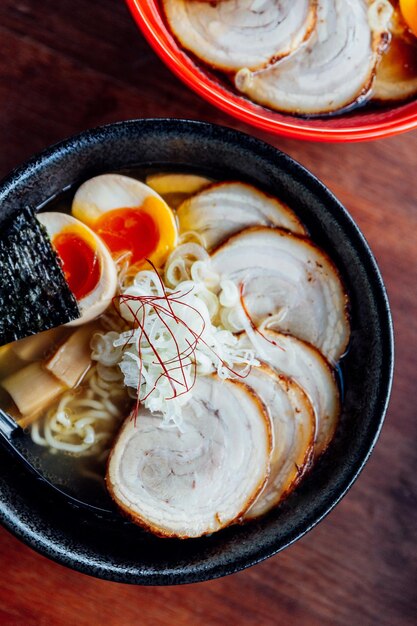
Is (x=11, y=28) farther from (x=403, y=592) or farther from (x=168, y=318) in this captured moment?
(x=403, y=592)

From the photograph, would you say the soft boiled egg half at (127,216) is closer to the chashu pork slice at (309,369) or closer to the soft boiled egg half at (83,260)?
the soft boiled egg half at (83,260)

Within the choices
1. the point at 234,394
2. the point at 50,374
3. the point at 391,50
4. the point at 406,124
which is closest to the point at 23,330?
the point at 50,374

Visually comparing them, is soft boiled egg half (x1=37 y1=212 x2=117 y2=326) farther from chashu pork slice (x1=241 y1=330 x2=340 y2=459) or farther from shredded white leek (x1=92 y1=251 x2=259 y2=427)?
chashu pork slice (x1=241 y1=330 x2=340 y2=459)

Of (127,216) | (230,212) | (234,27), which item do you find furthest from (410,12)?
(127,216)

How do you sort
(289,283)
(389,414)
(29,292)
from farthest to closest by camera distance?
1. (389,414)
2. (289,283)
3. (29,292)

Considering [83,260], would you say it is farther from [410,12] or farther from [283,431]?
[410,12]

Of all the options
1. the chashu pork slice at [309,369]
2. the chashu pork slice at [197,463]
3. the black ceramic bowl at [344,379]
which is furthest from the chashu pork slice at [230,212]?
the chashu pork slice at [197,463]
